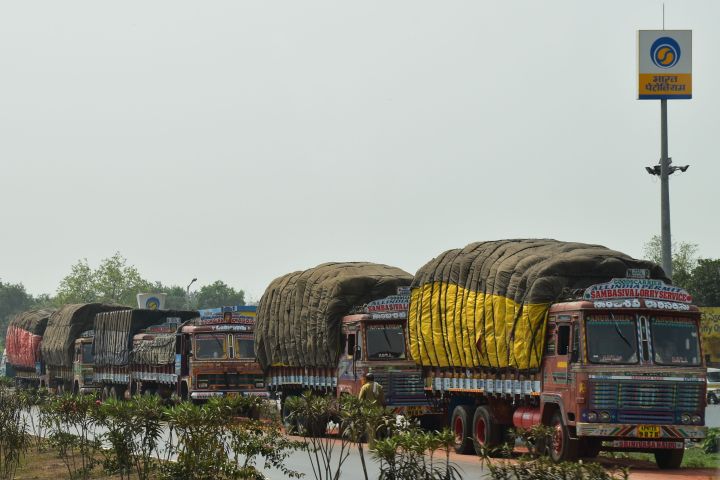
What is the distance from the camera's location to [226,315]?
3912 cm

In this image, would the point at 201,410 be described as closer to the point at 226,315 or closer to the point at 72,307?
the point at 226,315

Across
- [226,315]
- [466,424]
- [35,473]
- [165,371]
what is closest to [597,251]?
[466,424]

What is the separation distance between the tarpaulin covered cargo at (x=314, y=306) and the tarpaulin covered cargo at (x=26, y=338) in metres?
34.6

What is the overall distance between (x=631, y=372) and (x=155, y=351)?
25867 mm

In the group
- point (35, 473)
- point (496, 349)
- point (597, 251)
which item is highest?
point (597, 251)

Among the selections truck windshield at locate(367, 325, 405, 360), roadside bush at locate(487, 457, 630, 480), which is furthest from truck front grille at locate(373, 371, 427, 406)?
roadside bush at locate(487, 457, 630, 480)

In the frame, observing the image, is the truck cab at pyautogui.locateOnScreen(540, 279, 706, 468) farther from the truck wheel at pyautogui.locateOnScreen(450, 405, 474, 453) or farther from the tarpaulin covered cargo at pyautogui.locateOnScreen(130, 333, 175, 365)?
the tarpaulin covered cargo at pyautogui.locateOnScreen(130, 333, 175, 365)

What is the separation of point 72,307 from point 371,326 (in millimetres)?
33698

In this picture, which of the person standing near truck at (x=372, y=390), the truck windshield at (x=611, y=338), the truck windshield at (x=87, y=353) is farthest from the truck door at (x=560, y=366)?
the truck windshield at (x=87, y=353)

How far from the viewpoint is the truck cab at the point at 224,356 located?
38.3 meters

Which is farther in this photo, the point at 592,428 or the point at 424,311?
the point at 424,311

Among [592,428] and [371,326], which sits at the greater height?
[371,326]

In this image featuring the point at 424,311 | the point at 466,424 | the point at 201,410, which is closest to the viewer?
the point at 201,410

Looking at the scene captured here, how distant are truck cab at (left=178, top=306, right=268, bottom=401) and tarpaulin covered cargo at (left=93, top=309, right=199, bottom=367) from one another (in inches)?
354
